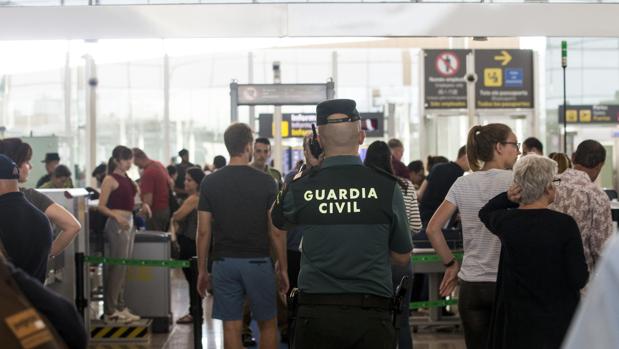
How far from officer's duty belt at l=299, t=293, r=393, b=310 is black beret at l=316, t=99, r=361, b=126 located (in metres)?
0.65

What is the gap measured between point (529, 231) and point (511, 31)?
7.54m

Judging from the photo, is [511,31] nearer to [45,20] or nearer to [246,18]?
[246,18]

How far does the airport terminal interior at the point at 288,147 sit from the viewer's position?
14.8 feet

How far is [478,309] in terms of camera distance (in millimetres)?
5062

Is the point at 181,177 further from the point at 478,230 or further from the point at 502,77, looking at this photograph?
the point at 478,230

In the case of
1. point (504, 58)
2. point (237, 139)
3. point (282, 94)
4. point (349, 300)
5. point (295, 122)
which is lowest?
point (349, 300)

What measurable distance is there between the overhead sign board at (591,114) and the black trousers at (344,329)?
22.8 m

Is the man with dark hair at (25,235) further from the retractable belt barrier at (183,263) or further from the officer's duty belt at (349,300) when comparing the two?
the retractable belt barrier at (183,263)

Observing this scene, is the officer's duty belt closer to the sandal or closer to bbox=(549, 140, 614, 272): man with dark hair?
bbox=(549, 140, 614, 272): man with dark hair

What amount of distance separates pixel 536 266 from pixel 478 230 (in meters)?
0.77

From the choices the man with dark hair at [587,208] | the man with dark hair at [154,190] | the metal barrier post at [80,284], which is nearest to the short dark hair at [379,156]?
the man with dark hair at [587,208]

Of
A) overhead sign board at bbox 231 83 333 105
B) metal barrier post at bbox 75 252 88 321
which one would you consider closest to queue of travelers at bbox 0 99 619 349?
metal barrier post at bbox 75 252 88 321

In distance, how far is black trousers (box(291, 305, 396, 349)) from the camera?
3889 millimetres

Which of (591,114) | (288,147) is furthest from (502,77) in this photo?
(591,114)
